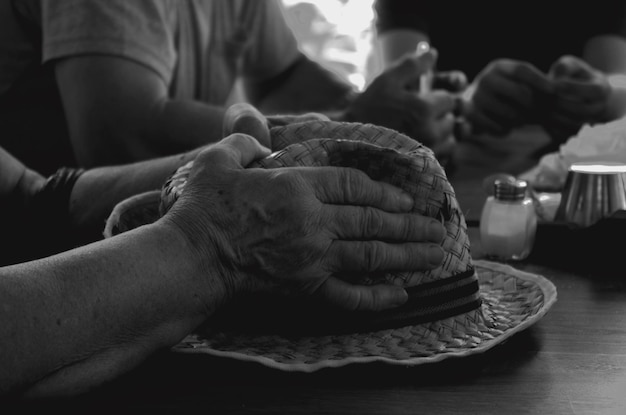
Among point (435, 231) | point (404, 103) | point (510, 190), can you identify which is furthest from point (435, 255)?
point (404, 103)

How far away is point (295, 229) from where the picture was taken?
790 mm

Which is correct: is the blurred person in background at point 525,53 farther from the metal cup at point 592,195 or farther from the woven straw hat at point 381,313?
the woven straw hat at point 381,313

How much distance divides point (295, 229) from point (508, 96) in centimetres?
202

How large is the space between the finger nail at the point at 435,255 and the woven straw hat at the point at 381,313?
1 cm

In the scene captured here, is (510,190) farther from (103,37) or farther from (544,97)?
(544,97)

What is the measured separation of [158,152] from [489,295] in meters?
1.18

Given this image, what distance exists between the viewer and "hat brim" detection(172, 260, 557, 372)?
0.74 meters

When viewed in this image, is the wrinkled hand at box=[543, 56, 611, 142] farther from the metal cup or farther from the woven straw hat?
the woven straw hat

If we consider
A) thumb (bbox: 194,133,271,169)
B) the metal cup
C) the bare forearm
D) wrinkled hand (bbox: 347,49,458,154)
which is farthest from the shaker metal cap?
wrinkled hand (bbox: 347,49,458,154)

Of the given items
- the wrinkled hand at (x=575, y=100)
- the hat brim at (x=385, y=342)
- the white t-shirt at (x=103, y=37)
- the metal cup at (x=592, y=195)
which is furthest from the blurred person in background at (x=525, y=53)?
the hat brim at (x=385, y=342)

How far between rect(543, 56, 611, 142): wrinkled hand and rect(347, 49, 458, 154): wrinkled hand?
0.55 meters

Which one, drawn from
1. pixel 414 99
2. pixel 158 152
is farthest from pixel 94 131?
pixel 414 99

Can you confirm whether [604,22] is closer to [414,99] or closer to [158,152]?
[414,99]

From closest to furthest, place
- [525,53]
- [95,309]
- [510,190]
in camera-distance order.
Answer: [95,309], [510,190], [525,53]
